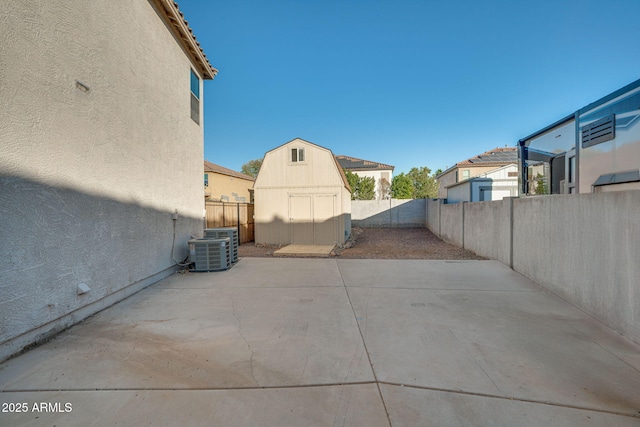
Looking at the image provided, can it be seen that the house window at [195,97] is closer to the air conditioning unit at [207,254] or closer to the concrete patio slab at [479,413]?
the air conditioning unit at [207,254]

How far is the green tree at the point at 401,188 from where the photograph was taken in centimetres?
3062

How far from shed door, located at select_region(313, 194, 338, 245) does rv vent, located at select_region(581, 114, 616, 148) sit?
8002mm

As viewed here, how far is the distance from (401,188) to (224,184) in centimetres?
1995

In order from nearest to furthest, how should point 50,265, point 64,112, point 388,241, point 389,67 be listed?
1. point 50,265
2. point 64,112
3. point 389,67
4. point 388,241

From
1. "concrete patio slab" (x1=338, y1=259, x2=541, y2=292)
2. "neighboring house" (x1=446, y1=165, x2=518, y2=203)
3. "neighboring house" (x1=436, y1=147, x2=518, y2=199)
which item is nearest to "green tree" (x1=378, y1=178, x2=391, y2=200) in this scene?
"neighboring house" (x1=436, y1=147, x2=518, y2=199)

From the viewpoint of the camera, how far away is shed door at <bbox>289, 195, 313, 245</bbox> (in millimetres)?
11492

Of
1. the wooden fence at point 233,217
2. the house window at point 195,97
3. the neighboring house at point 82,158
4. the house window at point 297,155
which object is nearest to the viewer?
the neighboring house at point 82,158

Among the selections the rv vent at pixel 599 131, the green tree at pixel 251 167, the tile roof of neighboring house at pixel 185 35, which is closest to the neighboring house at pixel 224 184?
the tile roof of neighboring house at pixel 185 35

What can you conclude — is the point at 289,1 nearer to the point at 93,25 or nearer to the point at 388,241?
the point at 93,25

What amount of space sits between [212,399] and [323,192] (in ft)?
32.1

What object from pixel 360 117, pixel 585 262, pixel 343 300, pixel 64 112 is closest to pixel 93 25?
pixel 64 112

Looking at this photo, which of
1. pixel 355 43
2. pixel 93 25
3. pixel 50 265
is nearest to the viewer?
→ pixel 50 265

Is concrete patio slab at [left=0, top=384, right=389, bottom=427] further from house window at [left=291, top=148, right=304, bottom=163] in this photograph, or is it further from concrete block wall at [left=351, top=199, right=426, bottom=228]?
concrete block wall at [left=351, top=199, right=426, bottom=228]

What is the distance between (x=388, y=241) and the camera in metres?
13.2
